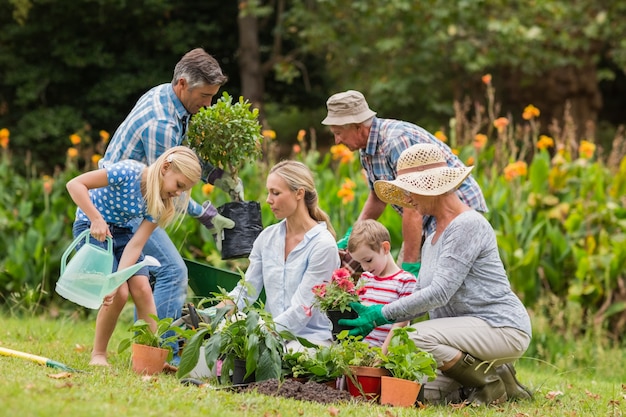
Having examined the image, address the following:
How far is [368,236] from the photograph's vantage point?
174 inches

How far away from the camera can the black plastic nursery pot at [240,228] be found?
16.7 feet

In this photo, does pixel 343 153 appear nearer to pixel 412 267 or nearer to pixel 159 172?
pixel 412 267

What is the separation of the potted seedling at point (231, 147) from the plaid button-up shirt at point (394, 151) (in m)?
0.68

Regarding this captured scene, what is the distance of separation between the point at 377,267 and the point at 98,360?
1.59 m

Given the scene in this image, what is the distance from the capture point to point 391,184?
4363 millimetres

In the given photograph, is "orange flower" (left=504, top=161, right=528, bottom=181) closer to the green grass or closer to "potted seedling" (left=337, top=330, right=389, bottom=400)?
the green grass

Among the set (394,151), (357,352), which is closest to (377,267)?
(357,352)

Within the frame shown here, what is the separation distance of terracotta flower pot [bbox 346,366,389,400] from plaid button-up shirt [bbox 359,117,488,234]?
3.99ft

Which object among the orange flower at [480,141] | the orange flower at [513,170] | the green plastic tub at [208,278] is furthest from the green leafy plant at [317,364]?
the orange flower at [480,141]

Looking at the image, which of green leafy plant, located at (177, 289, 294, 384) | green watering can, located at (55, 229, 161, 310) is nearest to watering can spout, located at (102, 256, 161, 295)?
green watering can, located at (55, 229, 161, 310)

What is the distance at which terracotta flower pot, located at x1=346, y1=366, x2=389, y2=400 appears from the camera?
13.4 ft

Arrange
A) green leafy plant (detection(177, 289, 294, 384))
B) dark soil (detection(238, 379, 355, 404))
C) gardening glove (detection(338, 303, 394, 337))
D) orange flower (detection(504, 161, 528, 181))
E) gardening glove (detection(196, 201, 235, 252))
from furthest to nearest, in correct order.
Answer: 1. orange flower (detection(504, 161, 528, 181))
2. gardening glove (detection(196, 201, 235, 252))
3. gardening glove (detection(338, 303, 394, 337))
4. green leafy plant (detection(177, 289, 294, 384))
5. dark soil (detection(238, 379, 355, 404))

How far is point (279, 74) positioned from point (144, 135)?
1090cm

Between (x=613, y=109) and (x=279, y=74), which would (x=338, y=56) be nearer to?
(x=279, y=74)
